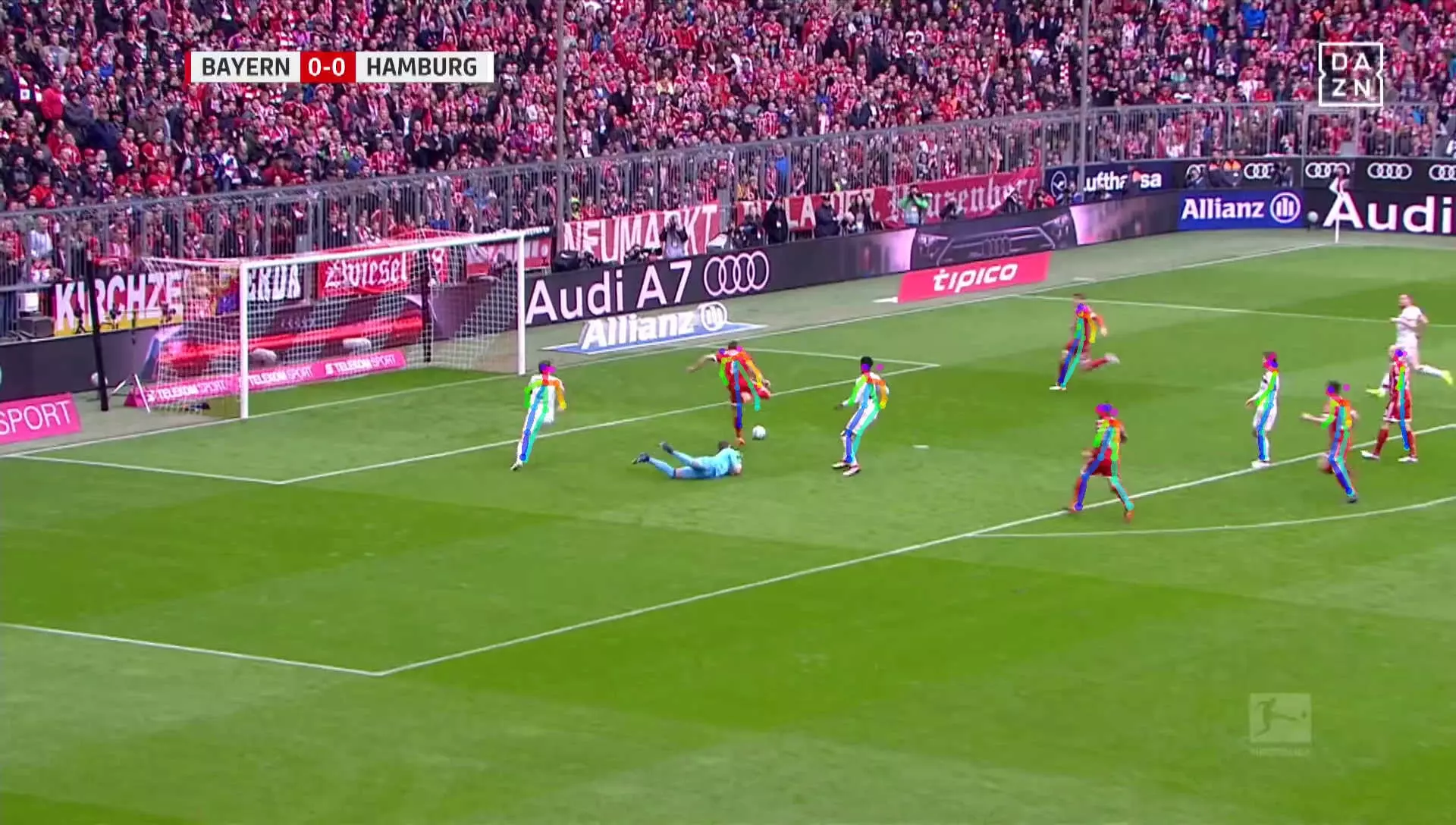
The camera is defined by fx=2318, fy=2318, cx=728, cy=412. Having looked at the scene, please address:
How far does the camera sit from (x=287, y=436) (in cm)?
3662

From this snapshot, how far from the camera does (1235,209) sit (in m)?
65.9

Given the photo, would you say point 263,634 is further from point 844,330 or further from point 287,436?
point 844,330

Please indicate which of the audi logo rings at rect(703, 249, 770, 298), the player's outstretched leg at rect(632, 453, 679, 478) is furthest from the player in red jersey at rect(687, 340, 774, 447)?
the audi logo rings at rect(703, 249, 770, 298)

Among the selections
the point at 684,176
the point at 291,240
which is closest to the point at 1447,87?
the point at 684,176

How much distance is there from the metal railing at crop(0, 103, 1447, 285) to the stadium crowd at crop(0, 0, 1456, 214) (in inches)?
8.0

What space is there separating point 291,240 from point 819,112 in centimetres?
1988

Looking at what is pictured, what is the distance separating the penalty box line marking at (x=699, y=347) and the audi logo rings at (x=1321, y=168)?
12.2ft

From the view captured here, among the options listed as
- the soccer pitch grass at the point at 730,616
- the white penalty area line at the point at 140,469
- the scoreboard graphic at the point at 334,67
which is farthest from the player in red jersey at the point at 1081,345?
the white penalty area line at the point at 140,469

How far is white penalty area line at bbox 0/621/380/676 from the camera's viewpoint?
23422mm

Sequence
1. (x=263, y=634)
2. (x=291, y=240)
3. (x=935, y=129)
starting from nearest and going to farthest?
(x=263, y=634) < (x=291, y=240) < (x=935, y=129)

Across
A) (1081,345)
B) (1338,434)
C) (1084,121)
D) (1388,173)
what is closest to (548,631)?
→ (1338,434)

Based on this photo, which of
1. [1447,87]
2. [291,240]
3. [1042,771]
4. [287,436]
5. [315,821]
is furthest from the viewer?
[1447,87]

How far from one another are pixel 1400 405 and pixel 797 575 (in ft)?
37.9

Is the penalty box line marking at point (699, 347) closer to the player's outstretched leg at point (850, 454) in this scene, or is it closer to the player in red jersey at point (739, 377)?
the player in red jersey at point (739, 377)
